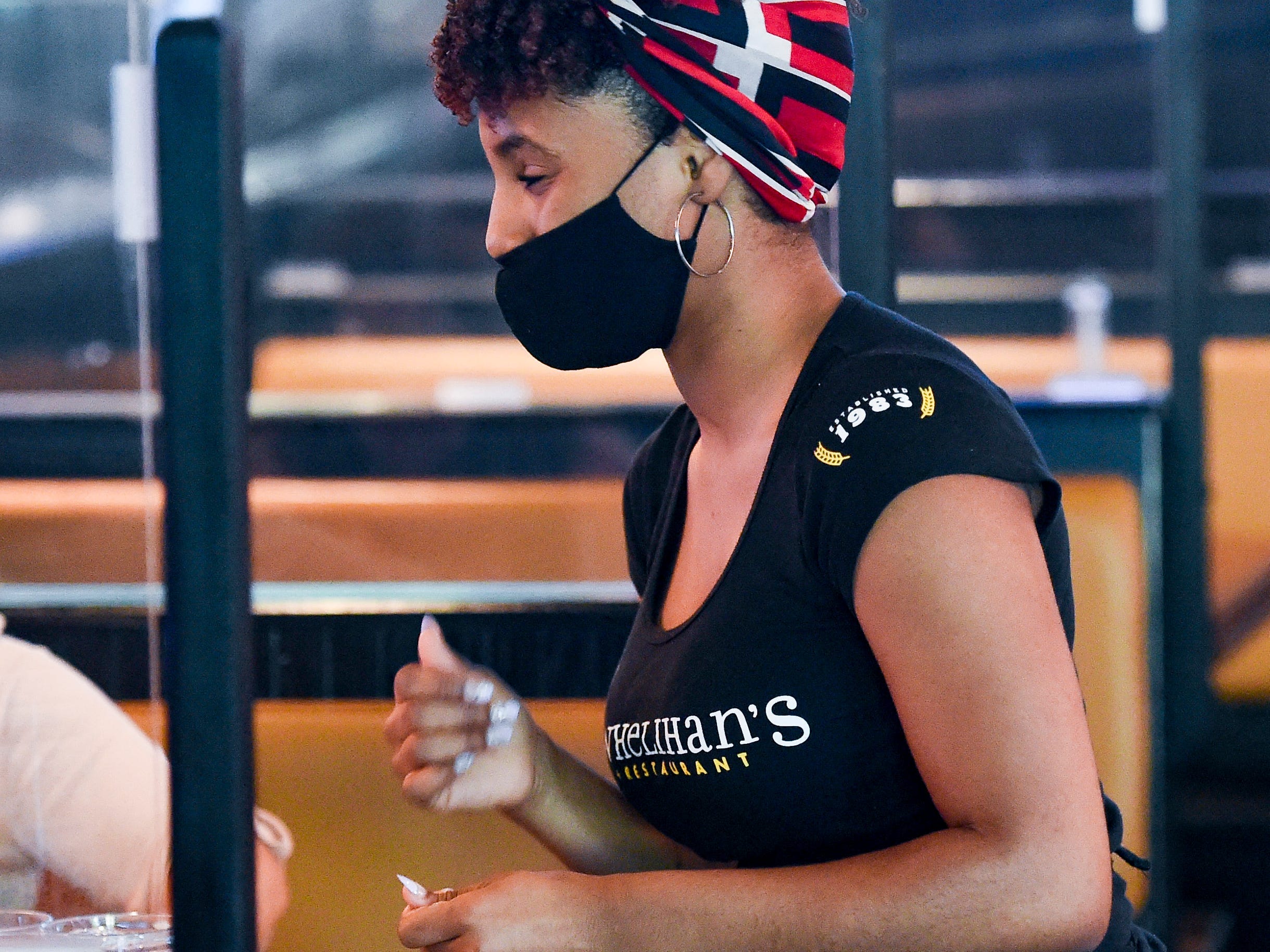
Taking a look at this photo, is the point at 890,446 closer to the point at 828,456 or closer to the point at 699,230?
the point at 828,456

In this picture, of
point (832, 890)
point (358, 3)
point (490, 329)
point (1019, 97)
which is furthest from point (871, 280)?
point (358, 3)

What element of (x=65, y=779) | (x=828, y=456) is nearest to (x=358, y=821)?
(x=65, y=779)

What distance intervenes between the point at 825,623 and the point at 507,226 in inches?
14.3

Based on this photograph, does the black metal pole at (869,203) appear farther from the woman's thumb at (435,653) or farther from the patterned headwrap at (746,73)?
the woman's thumb at (435,653)


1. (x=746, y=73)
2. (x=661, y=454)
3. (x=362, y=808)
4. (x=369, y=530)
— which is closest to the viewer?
(x=746, y=73)

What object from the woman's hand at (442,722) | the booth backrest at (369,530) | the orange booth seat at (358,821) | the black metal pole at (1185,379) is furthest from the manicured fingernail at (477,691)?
the black metal pole at (1185,379)

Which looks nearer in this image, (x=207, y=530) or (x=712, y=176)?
(x=207, y=530)

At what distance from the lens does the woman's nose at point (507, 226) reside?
100 cm

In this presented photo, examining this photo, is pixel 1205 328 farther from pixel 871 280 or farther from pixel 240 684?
pixel 240 684

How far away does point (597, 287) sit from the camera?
3.26 feet

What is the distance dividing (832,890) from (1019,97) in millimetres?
4302

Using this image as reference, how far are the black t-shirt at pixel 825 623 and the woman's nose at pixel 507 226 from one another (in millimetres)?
223

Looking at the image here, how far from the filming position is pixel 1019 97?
4.71 meters

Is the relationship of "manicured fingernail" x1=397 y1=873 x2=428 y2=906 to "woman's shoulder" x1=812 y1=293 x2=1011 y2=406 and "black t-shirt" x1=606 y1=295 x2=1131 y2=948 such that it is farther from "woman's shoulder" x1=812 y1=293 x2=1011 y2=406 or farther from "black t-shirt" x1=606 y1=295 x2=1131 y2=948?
"woman's shoulder" x1=812 y1=293 x2=1011 y2=406
